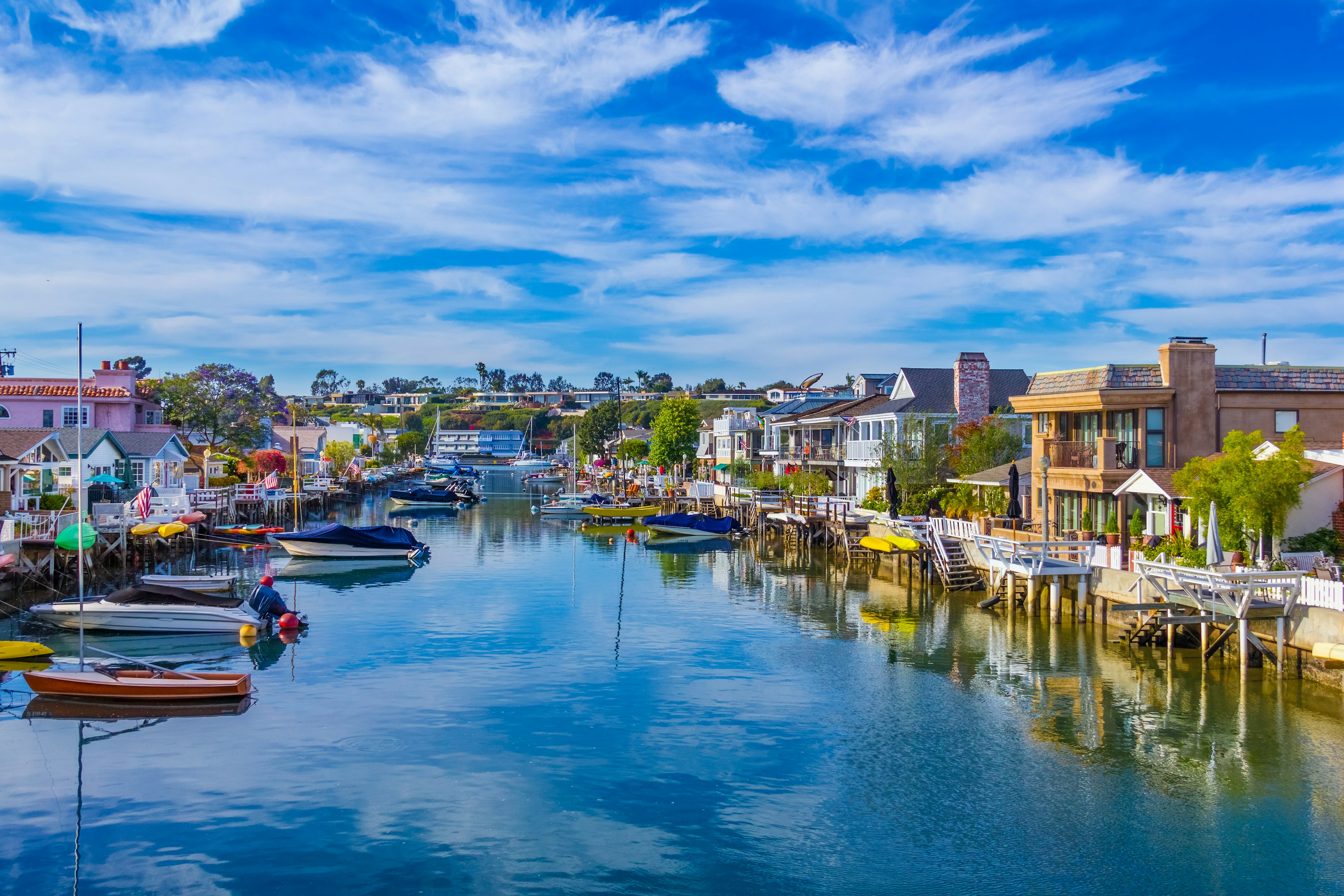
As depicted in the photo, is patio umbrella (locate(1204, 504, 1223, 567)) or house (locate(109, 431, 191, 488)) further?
house (locate(109, 431, 191, 488))

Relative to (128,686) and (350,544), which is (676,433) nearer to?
(350,544)

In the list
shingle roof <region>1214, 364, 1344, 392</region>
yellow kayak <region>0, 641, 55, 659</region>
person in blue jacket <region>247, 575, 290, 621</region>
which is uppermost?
shingle roof <region>1214, 364, 1344, 392</region>

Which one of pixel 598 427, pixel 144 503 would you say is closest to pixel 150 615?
pixel 144 503

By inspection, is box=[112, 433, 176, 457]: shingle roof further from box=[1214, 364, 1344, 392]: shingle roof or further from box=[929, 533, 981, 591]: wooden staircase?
box=[1214, 364, 1344, 392]: shingle roof

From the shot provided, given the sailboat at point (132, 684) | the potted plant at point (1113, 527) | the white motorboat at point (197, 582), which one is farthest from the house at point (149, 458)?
the potted plant at point (1113, 527)

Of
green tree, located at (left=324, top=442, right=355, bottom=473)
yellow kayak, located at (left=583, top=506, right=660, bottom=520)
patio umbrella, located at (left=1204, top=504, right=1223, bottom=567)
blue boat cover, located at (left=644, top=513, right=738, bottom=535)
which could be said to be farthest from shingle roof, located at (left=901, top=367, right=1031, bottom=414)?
A: green tree, located at (left=324, top=442, right=355, bottom=473)

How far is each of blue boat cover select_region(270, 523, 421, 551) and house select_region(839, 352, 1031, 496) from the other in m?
30.0

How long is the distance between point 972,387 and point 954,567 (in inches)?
933

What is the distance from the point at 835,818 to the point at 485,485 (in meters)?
140

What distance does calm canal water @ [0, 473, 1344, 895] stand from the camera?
16141 millimetres

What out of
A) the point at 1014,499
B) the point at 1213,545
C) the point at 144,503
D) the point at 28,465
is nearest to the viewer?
the point at 1213,545

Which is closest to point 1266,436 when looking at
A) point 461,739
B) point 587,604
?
point 587,604

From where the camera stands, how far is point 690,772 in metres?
20.6

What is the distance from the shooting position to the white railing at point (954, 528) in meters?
45.5
